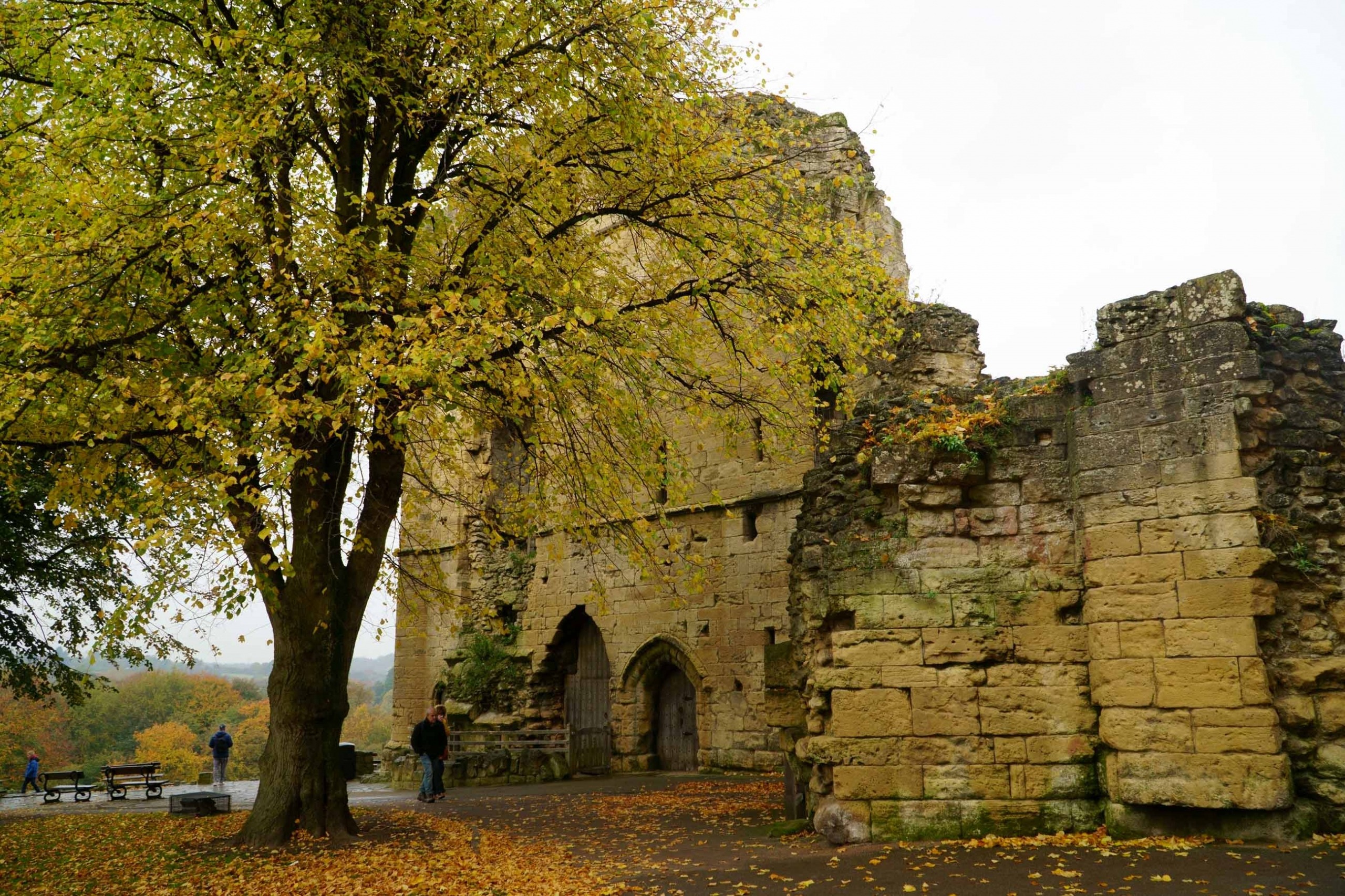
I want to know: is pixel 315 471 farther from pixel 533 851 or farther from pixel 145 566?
pixel 533 851

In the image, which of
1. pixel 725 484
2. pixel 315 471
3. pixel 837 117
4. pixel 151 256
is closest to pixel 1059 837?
pixel 315 471

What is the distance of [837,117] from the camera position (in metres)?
17.3

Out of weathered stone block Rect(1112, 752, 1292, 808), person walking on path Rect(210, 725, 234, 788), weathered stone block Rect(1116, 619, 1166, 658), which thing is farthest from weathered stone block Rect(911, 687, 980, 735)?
person walking on path Rect(210, 725, 234, 788)

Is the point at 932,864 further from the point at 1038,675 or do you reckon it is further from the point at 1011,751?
the point at 1038,675

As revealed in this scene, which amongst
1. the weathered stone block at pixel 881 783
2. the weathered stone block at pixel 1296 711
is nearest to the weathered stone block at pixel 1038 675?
the weathered stone block at pixel 881 783

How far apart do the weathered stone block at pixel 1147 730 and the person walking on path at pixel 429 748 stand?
923 cm

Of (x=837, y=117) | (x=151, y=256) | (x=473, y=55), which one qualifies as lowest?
(x=151, y=256)

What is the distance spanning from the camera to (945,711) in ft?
26.6

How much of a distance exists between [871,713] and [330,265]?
20.0 feet

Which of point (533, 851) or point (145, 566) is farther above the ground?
point (145, 566)

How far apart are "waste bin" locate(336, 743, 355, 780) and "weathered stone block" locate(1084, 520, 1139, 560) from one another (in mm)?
14916

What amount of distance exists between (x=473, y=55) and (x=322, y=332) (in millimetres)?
3329

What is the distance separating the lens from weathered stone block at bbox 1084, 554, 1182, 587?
7.62 m

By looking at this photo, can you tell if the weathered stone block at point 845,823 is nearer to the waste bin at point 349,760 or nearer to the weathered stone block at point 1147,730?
the weathered stone block at point 1147,730
